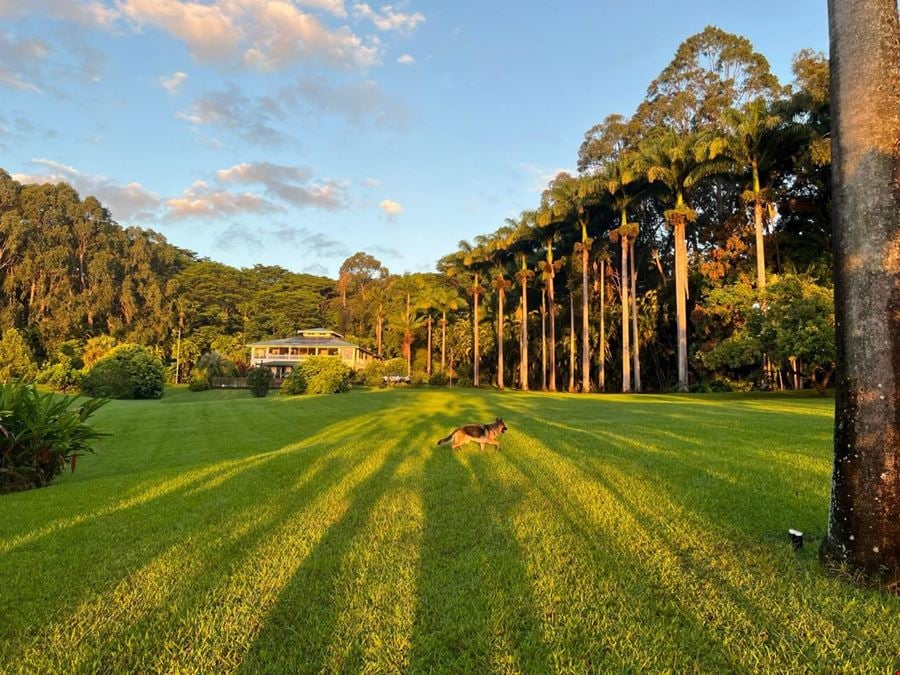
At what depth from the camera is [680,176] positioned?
3130cm

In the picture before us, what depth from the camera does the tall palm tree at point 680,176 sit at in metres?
29.6

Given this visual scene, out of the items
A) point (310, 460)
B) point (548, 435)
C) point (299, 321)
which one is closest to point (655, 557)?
point (310, 460)

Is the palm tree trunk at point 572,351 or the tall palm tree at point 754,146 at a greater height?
the tall palm tree at point 754,146

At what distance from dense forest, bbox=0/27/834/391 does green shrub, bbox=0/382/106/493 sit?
75.1 ft

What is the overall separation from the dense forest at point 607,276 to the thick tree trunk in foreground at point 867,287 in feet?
66.3

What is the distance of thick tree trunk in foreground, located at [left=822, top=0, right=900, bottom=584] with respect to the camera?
291 centimetres

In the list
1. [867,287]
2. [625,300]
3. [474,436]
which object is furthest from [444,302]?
[867,287]

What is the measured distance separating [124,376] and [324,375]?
43.8 ft

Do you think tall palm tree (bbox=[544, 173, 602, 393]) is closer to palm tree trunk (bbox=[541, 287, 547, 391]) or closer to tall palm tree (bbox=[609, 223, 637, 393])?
tall palm tree (bbox=[609, 223, 637, 393])

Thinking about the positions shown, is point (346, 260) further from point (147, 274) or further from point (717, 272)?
point (717, 272)

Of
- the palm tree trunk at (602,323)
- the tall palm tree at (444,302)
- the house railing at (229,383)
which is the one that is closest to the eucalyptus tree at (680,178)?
the palm tree trunk at (602,323)

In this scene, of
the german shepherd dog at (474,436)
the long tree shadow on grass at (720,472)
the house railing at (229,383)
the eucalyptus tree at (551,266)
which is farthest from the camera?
the house railing at (229,383)

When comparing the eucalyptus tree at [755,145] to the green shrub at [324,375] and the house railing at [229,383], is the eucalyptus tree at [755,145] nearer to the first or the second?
the green shrub at [324,375]

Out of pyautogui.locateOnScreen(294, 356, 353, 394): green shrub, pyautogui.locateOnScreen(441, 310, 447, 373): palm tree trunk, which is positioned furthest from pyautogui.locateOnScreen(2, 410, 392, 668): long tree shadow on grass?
pyautogui.locateOnScreen(441, 310, 447, 373): palm tree trunk
